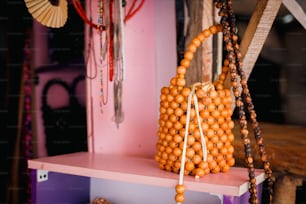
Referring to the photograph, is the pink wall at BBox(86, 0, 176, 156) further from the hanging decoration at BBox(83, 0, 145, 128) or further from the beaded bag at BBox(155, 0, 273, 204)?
the beaded bag at BBox(155, 0, 273, 204)

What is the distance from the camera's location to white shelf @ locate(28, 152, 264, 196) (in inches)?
36.5

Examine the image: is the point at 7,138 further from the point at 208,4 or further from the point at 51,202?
the point at 208,4

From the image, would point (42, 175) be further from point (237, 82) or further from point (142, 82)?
point (237, 82)

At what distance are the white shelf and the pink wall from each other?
0.12 meters

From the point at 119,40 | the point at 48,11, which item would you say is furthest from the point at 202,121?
the point at 48,11

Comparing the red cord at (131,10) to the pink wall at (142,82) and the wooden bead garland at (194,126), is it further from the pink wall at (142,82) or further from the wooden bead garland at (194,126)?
the wooden bead garland at (194,126)

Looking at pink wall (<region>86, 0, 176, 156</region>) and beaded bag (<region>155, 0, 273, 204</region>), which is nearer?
beaded bag (<region>155, 0, 273, 204</region>)

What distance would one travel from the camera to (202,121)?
3.26ft

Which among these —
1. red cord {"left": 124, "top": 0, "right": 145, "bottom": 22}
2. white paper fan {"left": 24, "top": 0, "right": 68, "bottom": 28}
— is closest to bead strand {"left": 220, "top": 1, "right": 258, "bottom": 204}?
red cord {"left": 124, "top": 0, "right": 145, "bottom": 22}

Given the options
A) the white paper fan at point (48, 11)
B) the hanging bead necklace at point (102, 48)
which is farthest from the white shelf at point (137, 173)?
the white paper fan at point (48, 11)

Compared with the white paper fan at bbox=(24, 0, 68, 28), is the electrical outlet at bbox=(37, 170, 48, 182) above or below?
below

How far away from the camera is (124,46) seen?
4.70ft

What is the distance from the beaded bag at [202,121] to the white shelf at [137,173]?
0.10 feet

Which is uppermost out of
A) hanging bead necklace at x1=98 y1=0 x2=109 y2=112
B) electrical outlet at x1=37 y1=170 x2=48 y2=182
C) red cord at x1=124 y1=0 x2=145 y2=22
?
red cord at x1=124 y1=0 x2=145 y2=22
